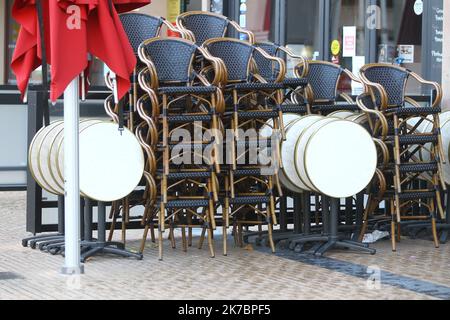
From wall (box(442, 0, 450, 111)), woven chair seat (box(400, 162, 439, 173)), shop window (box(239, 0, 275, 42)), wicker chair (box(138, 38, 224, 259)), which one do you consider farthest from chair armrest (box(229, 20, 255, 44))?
shop window (box(239, 0, 275, 42))

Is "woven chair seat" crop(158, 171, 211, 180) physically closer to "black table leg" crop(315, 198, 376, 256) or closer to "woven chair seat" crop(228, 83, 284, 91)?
"woven chair seat" crop(228, 83, 284, 91)

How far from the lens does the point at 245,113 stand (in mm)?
9797

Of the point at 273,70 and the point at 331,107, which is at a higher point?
the point at 273,70

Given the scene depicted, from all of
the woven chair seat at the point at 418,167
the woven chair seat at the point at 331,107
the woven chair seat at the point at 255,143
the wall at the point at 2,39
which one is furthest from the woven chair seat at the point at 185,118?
the wall at the point at 2,39

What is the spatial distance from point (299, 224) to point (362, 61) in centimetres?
485

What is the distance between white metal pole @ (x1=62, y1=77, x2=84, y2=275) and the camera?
8.52 m

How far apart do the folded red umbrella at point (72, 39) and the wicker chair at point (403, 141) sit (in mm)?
2564

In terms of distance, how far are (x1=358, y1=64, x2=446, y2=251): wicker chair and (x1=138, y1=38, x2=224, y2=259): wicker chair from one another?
1514 mm

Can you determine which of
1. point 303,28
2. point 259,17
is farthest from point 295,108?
point 259,17

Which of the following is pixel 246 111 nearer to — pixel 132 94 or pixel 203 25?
pixel 132 94

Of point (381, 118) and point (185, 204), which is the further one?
point (381, 118)

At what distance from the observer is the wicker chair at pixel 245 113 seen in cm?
981

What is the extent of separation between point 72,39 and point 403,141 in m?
3.40

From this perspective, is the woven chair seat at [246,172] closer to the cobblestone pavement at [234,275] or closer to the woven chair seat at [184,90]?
the cobblestone pavement at [234,275]
